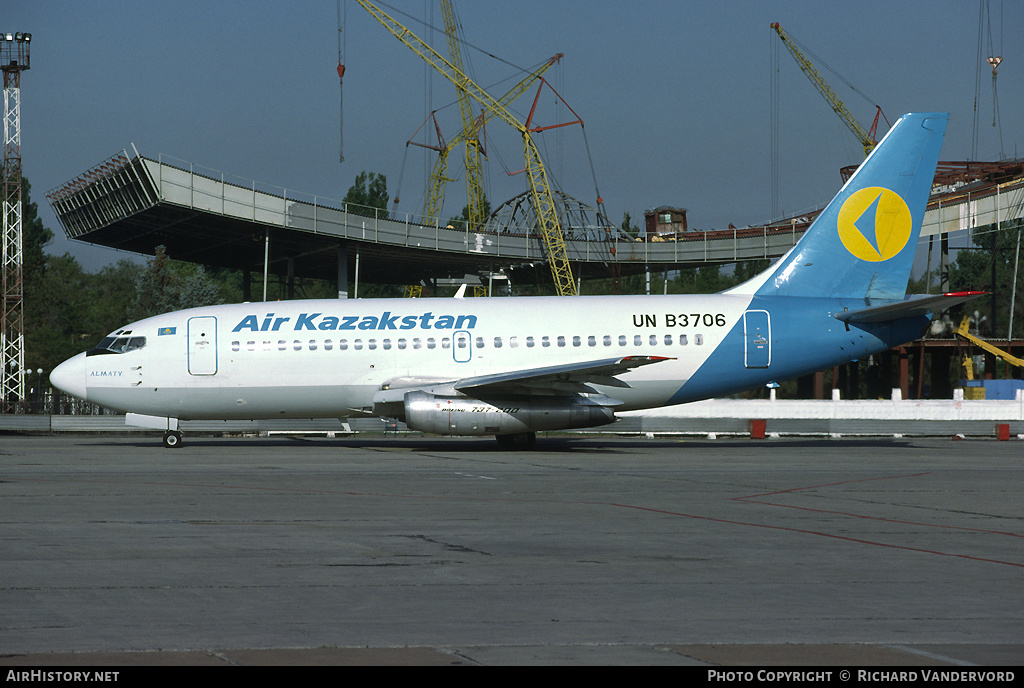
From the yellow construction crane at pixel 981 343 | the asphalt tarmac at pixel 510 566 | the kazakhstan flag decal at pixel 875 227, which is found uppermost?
the kazakhstan flag decal at pixel 875 227

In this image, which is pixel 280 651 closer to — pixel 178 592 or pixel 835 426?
pixel 178 592

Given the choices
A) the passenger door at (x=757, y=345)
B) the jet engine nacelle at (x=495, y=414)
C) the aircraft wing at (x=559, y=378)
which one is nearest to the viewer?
the aircraft wing at (x=559, y=378)

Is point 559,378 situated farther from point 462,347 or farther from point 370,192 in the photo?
point 370,192

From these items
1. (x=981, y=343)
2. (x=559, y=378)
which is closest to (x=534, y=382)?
(x=559, y=378)

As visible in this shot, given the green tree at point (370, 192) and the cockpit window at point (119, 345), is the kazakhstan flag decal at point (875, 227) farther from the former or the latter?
the green tree at point (370, 192)

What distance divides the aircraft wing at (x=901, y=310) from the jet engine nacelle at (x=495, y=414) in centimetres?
755

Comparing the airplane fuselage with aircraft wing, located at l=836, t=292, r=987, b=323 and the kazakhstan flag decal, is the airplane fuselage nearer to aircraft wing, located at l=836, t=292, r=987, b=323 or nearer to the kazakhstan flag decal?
aircraft wing, located at l=836, t=292, r=987, b=323

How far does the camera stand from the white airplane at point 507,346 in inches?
1032

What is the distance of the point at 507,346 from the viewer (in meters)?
26.7

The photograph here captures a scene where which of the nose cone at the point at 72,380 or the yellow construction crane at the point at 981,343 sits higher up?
the yellow construction crane at the point at 981,343

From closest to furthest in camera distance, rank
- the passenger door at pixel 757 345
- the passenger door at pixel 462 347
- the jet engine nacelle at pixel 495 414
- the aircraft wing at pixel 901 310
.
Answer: the jet engine nacelle at pixel 495 414 < the aircraft wing at pixel 901 310 < the passenger door at pixel 462 347 < the passenger door at pixel 757 345

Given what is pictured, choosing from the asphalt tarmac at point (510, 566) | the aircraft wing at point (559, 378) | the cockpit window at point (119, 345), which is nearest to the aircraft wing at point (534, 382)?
the aircraft wing at point (559, 378)

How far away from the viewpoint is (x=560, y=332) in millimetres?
26891
